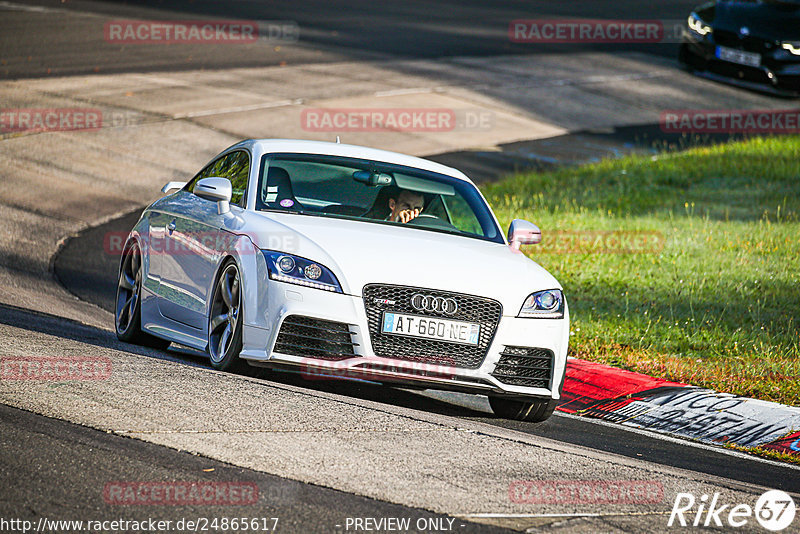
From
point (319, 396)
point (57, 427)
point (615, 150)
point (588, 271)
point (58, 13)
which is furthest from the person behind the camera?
point (58, 13)

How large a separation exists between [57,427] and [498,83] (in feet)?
72.0

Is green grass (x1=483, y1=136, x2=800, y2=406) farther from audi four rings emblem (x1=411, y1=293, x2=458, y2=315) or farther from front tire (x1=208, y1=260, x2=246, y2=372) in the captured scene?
front tire (x1=208, y1=260, x2=246, y2=372)

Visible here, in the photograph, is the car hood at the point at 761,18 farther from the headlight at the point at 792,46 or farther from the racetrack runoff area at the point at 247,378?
the racetrack runoff area at the point at 247,378

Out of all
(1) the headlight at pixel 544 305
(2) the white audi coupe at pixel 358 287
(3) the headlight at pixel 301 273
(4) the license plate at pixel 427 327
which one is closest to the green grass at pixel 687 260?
(1) the headlight at pixel 544 305

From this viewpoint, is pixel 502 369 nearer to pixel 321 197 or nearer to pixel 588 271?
pixel 321 197

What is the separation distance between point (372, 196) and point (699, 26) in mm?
18289

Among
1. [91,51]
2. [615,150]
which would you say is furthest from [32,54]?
[615,150]

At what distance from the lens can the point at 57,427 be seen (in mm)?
5684

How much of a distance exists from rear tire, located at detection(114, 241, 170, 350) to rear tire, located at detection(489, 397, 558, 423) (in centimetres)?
257

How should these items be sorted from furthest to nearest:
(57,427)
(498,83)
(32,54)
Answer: (498,83)
(32,54)
(57,427)

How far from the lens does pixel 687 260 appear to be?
13836 millimetres

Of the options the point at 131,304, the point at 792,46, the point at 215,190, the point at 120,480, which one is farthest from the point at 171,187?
the point at 792,46

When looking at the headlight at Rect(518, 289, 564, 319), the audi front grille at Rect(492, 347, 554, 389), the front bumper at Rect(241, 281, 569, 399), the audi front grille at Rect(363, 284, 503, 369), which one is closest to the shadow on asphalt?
the front bumper at Rect(241, 281, 569, 399)

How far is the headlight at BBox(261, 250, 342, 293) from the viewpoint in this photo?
700 centimetres
